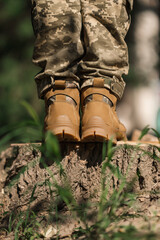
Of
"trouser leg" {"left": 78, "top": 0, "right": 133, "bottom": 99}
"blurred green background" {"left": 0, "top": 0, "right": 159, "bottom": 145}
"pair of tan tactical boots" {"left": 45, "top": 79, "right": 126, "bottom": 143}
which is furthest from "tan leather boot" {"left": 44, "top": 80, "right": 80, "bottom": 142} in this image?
"blurred green background" {"left": 0, "top": 0, "right": 159, "bottom": 145}

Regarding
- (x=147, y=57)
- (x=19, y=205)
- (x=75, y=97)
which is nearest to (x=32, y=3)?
(x=75, y=97)

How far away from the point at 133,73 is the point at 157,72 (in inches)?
18.0

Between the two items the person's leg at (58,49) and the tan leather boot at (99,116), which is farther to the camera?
the person's leg at (58,49)

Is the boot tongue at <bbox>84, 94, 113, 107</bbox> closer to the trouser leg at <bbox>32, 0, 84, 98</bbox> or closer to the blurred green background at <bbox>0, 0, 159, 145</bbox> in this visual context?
the trouser leg at <bbox>32, 0, 84, 98</bbox>

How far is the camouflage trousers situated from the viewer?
2.11 m

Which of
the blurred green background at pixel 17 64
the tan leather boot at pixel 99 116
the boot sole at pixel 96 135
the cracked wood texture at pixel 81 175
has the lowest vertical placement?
Result: the cracked wood texture at pixel 81 175

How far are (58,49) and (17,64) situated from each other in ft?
17.7

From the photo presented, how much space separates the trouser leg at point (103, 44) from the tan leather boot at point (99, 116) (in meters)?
0.05

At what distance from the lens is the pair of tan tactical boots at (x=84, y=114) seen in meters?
1.92

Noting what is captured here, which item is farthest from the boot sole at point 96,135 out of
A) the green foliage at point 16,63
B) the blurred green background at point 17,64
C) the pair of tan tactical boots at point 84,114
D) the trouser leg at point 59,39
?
the green foliage at point 16,63

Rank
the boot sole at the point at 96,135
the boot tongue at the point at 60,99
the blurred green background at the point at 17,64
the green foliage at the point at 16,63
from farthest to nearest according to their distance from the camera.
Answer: the green foliage at the point at 16,63 → the blurred green background at the point at 17,64 → the boot tongue at the point at 60,99 → the boot sole at the point at 96,135

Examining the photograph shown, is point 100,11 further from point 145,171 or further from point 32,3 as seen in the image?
point 145,171

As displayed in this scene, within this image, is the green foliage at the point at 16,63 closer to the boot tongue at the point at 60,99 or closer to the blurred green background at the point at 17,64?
the blurred green background at the point at 17,64

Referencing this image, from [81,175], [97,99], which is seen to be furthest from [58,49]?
[81,175]
